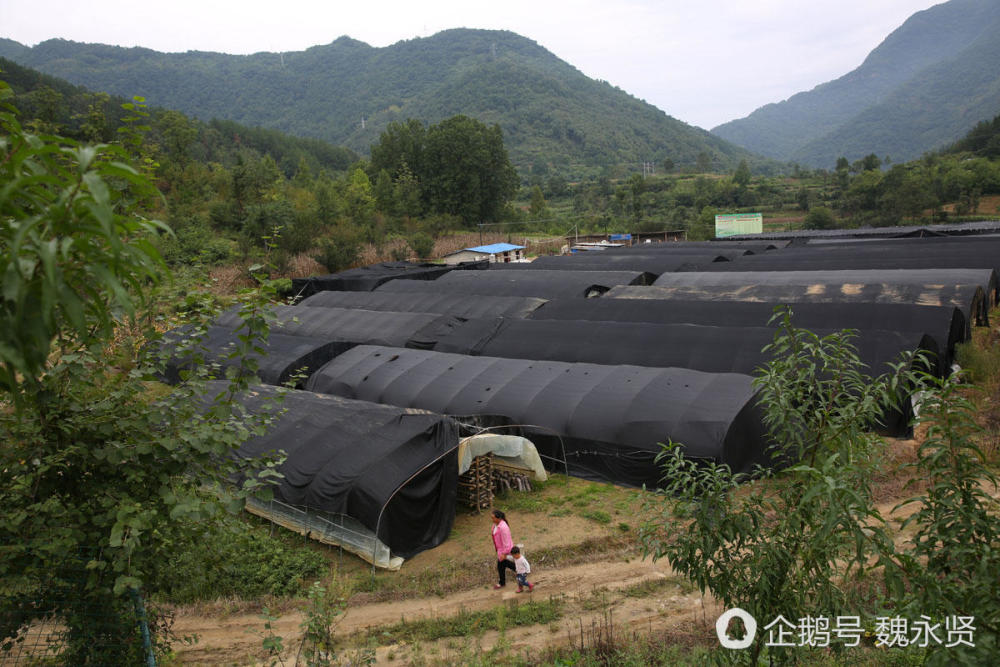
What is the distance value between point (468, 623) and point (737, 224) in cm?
5557

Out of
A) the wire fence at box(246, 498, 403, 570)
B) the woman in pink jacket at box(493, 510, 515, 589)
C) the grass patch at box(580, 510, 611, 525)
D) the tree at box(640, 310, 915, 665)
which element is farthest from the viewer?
the grass patch at box(580, 510, 611, 525)

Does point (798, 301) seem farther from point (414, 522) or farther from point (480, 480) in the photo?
point (414, 522)

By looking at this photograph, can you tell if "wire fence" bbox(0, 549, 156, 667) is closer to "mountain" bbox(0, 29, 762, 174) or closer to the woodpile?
the woodpile

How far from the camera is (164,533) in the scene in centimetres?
402

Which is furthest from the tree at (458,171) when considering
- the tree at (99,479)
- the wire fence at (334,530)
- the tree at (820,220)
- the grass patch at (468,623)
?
the tree at (99,479)

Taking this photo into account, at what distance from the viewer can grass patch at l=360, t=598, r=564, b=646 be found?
7.39m

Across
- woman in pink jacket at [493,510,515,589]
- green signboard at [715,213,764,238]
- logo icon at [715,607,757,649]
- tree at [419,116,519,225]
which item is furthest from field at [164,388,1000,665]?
tree at [419,116,519,225]

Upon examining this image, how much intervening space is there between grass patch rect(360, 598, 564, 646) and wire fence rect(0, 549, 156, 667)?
328cm

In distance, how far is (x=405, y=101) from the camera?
170500mm

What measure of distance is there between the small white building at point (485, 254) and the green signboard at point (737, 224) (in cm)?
2007

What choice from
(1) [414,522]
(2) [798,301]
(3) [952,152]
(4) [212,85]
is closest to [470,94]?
(4) [212,85]

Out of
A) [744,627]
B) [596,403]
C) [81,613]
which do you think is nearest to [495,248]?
[596,403]

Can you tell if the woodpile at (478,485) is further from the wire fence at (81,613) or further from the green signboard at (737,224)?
the green signboard at (737,224)

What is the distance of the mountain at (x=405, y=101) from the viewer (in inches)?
5615
